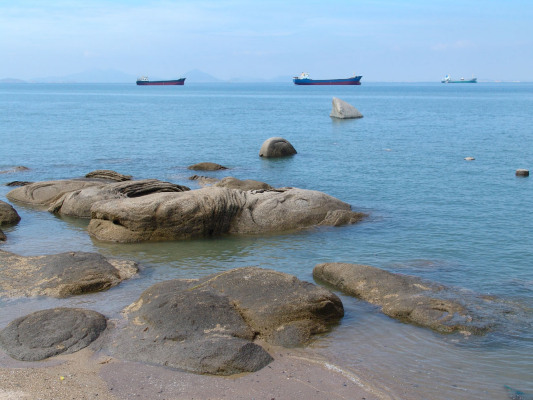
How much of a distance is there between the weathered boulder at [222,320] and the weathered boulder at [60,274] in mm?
1852

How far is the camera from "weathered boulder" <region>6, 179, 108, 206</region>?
70.9ft

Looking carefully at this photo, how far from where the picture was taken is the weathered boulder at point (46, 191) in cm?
2162

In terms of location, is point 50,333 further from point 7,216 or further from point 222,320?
point 7,216

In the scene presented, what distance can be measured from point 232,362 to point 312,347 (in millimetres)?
1661

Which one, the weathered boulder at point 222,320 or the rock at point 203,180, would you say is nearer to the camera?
the weathered boulder at point 222,320

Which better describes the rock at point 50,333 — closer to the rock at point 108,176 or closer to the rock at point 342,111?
the rock at point 108,176

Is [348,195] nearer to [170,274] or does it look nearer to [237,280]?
[170,274]

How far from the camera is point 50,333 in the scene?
988 cm

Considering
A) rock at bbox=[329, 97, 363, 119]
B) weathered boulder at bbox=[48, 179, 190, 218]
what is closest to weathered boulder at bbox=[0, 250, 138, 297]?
weathered boulder at bbox=[48, 179, 190, 218]

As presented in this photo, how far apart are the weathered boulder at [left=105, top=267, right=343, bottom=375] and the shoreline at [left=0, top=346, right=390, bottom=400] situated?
10.6 inches

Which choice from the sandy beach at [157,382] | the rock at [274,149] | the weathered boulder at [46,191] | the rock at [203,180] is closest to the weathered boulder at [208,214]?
the weathered boulder at [46,191]

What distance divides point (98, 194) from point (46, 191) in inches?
138

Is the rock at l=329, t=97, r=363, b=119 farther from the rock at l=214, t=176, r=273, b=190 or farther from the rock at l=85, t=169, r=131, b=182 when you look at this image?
the rock at l=85, t=169, r=131, b=182

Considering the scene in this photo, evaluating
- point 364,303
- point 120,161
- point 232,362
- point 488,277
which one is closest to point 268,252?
point 364,303
